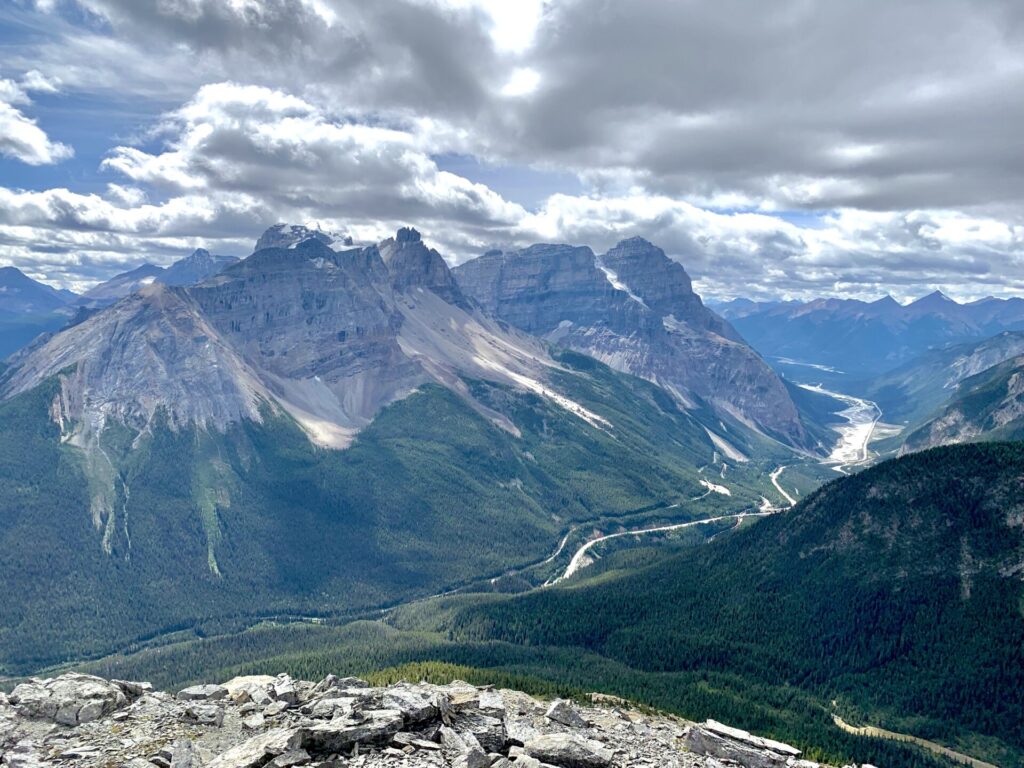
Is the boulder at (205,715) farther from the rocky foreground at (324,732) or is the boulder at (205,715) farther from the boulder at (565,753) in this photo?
the boulder at (565,753)

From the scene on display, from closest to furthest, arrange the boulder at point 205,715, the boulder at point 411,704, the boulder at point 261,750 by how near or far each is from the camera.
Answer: the boulder at point 261,750 → the boulder at point 411,704 → the boulder at point 205,715

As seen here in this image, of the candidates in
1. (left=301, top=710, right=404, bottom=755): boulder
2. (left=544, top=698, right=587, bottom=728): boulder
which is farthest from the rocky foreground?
(left=544, top=698, right=587, bottom=728): boulder

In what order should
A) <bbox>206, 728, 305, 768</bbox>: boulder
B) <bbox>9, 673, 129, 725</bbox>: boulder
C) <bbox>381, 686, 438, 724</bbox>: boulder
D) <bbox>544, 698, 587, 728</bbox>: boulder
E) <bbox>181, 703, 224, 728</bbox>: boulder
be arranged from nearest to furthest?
<bbox>206, 728, 305, 768</bbox>: boulder
<bbox>381, 686, 438, 724</bbox>: boulder
<bbox>181, 703, 224, 728</bbox>: boulder
<bbox>9, 673, 129, 725</bbox>: boulder
<bbox>544, 698, 587, 728</bbox>: boulder

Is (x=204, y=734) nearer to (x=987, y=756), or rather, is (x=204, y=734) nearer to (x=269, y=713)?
(x=269, y=713)

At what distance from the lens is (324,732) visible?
207ft

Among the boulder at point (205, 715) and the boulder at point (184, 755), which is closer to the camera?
the boulder at point (184, 755)

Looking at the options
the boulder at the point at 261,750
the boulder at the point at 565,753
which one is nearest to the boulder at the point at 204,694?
the boulder at the point at 261,750

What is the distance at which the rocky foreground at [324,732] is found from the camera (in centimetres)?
6300

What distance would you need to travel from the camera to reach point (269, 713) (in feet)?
263

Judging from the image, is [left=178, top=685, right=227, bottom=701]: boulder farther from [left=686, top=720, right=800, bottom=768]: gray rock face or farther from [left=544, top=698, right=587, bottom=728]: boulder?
[left=686, top=720, right=800, bottom=768]: gray rock face

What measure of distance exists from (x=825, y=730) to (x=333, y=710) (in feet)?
490

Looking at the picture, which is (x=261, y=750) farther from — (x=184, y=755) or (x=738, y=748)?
(x=738, y=748)

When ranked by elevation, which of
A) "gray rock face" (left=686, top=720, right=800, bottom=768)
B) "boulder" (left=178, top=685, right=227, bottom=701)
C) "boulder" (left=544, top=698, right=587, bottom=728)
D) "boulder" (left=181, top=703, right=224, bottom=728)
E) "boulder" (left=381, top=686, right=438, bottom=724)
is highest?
"boulder" (left=381, top=686, right=438, bottom=724)

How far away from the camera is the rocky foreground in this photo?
63000mm
